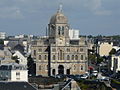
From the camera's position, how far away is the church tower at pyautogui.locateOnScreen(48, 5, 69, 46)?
10956 centimetres

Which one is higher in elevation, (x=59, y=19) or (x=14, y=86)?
(x=59, y=19)

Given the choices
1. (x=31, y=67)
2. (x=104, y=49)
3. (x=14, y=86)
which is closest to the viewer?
(x=14, y=86)

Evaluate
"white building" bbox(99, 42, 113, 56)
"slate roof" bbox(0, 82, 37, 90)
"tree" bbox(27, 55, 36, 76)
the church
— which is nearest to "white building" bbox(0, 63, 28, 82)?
"slate roof" bbox(0, 82, 37, 90)

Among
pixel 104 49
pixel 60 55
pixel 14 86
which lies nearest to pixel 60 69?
pixel 60 55

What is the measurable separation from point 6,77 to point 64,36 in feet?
119

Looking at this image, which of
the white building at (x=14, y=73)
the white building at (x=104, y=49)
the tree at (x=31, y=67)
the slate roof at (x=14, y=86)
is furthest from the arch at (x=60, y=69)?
the slate roof at (x=14, y=86)

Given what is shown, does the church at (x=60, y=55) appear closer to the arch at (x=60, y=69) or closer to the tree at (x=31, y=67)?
the arch at (x=60, y=69)

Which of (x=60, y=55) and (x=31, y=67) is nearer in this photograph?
(x=60, y=55)

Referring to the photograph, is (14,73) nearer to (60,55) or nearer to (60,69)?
(60,55)

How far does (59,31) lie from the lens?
110 meters

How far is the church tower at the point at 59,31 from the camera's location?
10956 centimetres

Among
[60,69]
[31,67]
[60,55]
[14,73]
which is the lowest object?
[60,69]

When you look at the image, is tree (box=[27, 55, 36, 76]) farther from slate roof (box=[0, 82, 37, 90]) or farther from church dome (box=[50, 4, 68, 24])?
slate roof (box=[0, 82, 37, 90])

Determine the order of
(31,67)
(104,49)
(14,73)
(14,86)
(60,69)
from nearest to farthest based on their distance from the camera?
(14,86)
(14,73)
(60,69)
(31,67)
(104,49)
